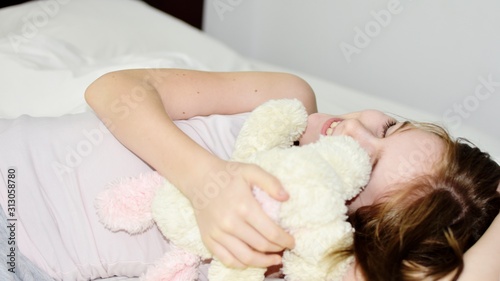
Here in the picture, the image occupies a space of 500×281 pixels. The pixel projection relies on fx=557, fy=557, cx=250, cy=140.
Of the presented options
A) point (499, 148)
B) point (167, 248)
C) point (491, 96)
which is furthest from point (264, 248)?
point (491, 96)

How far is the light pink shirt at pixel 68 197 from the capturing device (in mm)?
960

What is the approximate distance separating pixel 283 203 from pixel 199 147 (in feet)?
0.62

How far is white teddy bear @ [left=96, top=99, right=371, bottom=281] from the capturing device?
754 millimetres

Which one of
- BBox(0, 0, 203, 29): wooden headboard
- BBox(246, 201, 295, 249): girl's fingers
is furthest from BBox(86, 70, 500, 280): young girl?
BBox(0, 0, 203, 29): wooden headboard

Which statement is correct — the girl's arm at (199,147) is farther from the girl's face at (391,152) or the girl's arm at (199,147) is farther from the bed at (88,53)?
the bed at (88,53)

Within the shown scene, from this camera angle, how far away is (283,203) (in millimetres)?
755

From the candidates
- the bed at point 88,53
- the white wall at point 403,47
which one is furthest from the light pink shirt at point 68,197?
the white wall at point 403,47

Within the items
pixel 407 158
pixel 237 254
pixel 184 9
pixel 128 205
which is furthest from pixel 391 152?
pixel 184 9

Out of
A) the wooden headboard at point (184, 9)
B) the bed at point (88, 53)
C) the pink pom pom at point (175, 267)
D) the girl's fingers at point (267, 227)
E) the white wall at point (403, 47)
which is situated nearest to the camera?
the girl's fingers at point (267, 227)

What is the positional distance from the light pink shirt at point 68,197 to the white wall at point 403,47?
973 millimetres

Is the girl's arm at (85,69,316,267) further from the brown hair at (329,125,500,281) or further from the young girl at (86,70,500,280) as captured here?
the brown hair at (329,125,500,281)

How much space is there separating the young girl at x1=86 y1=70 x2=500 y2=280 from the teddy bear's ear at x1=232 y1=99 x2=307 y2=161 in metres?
0.06

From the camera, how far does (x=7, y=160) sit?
993mm

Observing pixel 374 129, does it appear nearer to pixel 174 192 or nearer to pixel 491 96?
pixel 174 192
